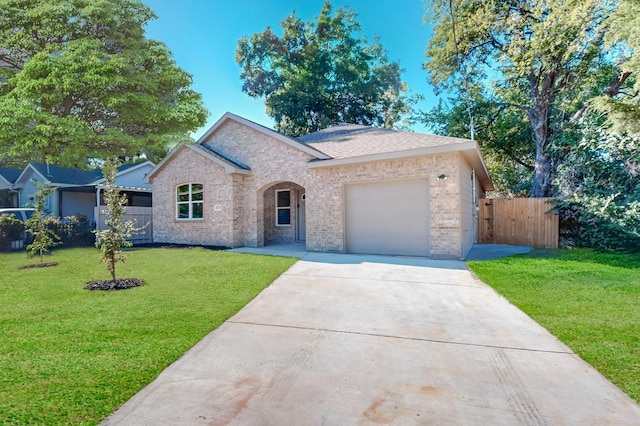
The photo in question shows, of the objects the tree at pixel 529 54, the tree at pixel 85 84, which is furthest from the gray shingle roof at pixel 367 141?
the tree at pixel 85 84

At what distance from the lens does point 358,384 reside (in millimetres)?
2801

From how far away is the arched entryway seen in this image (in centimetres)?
1339

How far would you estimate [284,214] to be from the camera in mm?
13758

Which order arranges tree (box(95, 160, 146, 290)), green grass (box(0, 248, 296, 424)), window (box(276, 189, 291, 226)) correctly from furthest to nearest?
window (box(276, 189, 291, 226))
tree (box(95, 160, 146, 290))
green grass (box(0, 248, 296, 424))

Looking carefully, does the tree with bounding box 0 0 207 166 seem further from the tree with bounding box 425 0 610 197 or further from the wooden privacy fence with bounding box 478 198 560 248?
the wooden privacy fence with bounding box 478 198 560 248

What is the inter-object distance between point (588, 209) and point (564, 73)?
332 inches

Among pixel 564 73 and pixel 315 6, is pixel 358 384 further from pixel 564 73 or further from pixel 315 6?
pixel 315 6

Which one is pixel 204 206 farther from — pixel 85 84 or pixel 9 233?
pixel 85 84

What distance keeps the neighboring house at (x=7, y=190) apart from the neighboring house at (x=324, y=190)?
11370mm

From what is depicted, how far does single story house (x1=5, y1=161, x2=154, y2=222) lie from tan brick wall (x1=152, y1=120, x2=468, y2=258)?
4.42 metres

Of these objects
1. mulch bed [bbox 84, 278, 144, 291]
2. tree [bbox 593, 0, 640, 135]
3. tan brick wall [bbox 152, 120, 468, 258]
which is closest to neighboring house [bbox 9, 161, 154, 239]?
tan brick wall [bbox 152, 120, 468, 258]

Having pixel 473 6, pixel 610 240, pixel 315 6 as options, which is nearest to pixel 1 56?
pixel 315 6

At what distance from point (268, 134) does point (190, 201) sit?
425 centimetres

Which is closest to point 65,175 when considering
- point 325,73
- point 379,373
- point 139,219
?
point 139,219
